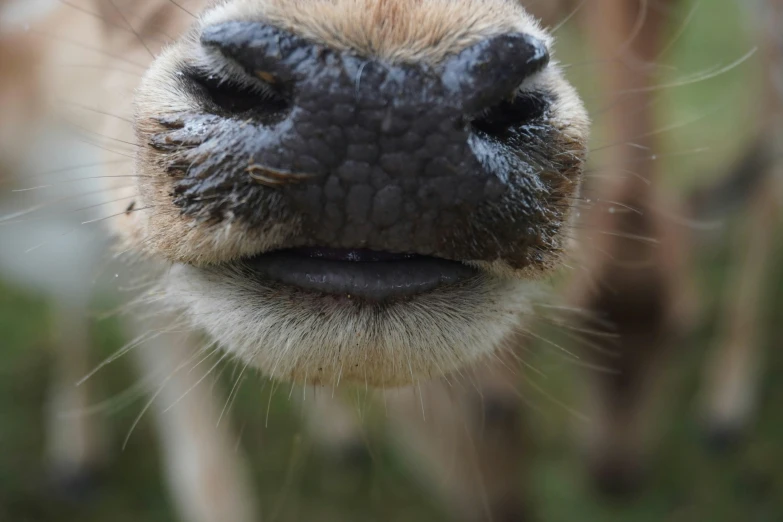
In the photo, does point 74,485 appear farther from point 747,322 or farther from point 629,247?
point 747,322

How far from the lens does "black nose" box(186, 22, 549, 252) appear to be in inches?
39.6

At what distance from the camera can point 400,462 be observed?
131 inches

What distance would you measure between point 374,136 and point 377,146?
14mm

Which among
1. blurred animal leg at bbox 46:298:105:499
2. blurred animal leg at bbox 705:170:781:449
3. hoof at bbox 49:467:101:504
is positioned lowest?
hoof at bbox 49:467:101:504

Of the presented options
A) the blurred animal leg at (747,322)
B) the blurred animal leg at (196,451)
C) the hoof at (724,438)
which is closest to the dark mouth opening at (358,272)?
the blurred animal leg at (196,451)

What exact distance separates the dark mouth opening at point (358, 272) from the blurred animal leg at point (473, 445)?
1.60 meters

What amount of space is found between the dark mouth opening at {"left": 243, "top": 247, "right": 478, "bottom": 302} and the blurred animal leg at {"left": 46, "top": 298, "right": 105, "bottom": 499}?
2457 millimetres

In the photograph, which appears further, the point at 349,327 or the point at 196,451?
the point at 196,451

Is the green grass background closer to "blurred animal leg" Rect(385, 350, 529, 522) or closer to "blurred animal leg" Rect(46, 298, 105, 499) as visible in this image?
"blurred animal leg" Rect(46, 298, 105, 499)

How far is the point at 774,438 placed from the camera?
339 centimetres

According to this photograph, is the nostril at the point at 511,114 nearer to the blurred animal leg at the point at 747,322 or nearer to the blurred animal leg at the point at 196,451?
the blurred animal leg at the point at 196,451

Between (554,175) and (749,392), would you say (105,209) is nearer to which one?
(554,175)

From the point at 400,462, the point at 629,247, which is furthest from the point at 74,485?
the point at 629,247

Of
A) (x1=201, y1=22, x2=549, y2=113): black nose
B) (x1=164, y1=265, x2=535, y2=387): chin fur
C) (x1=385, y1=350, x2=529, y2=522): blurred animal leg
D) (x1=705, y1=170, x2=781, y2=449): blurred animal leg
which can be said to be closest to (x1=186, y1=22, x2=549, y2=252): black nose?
(x1=201, y1=22, x2=549, y2=113): black nose
